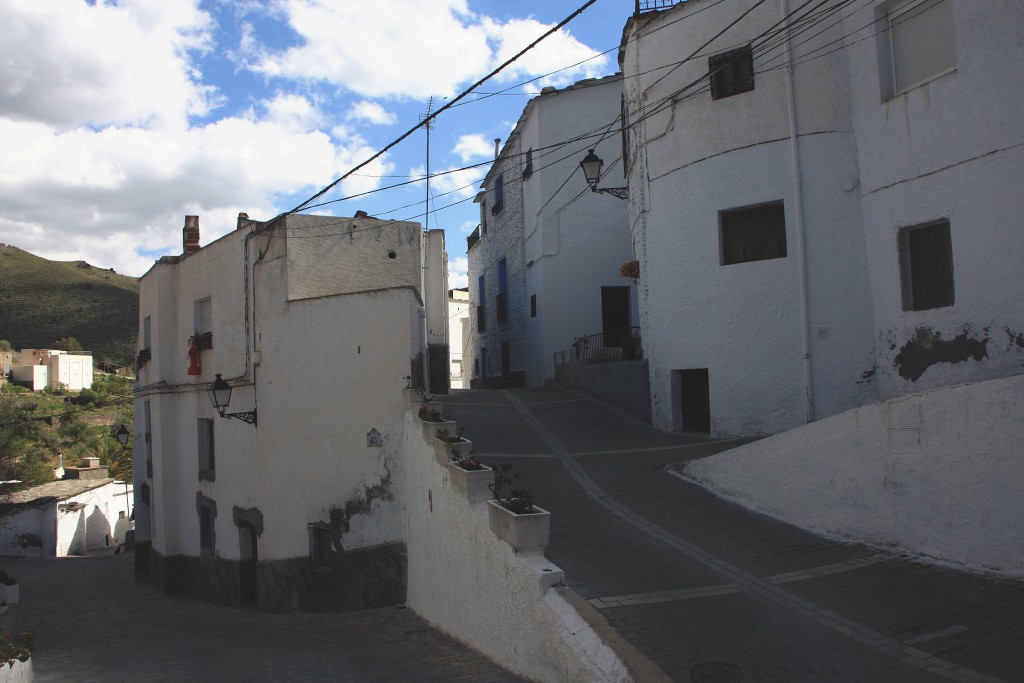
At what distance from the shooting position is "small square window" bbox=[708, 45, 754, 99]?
13148mm

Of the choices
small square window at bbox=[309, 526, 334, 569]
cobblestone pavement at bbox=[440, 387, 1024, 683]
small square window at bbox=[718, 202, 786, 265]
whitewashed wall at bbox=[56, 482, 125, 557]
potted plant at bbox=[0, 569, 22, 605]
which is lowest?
whitewashed wall at bbox=[56, 482, 125, 557]

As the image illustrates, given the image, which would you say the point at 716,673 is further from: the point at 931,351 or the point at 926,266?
the point at 926,266

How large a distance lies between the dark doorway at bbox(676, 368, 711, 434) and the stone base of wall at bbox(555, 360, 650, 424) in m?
1.16

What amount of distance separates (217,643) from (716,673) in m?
9.40

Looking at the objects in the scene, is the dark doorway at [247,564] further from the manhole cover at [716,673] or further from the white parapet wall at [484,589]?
the manhole cover at [716,673]

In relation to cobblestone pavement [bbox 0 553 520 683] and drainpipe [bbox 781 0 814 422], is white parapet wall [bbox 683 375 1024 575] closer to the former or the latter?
drainpipe [bbox 781 0 814 422]

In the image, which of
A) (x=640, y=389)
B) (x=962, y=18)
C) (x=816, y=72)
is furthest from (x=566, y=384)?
(x=962, y=18)

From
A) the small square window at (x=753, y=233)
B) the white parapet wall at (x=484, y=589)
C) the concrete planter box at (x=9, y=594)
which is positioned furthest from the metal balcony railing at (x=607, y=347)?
the concrete planter box at (x=9, y=594)

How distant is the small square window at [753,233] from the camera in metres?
13.1

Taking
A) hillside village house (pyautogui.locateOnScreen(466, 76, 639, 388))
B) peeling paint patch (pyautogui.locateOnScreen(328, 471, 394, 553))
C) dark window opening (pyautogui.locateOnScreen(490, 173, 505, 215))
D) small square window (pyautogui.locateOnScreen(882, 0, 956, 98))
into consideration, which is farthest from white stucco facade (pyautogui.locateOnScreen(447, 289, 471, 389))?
small square window (pyautogui.locateOnScreen(882, 0, 956, 98))

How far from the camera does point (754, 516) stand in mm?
9289

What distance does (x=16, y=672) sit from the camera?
961cm

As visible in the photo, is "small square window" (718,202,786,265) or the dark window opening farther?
the dark window opening

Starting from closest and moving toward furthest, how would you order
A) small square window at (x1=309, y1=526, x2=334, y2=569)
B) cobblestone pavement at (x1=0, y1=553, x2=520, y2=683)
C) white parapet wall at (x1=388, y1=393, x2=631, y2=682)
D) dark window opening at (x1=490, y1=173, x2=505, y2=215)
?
white parapet wall at (x1=388, y1=393, x2=631, y2=682)
cobblestone pavement at (x1=0, y1=553, x2=520, y2=683)
small square window at (x1=309, y1=526, x2=334, y2=569)
dark window opening at (x1=490, y1=173, x2=505, y2=215)
